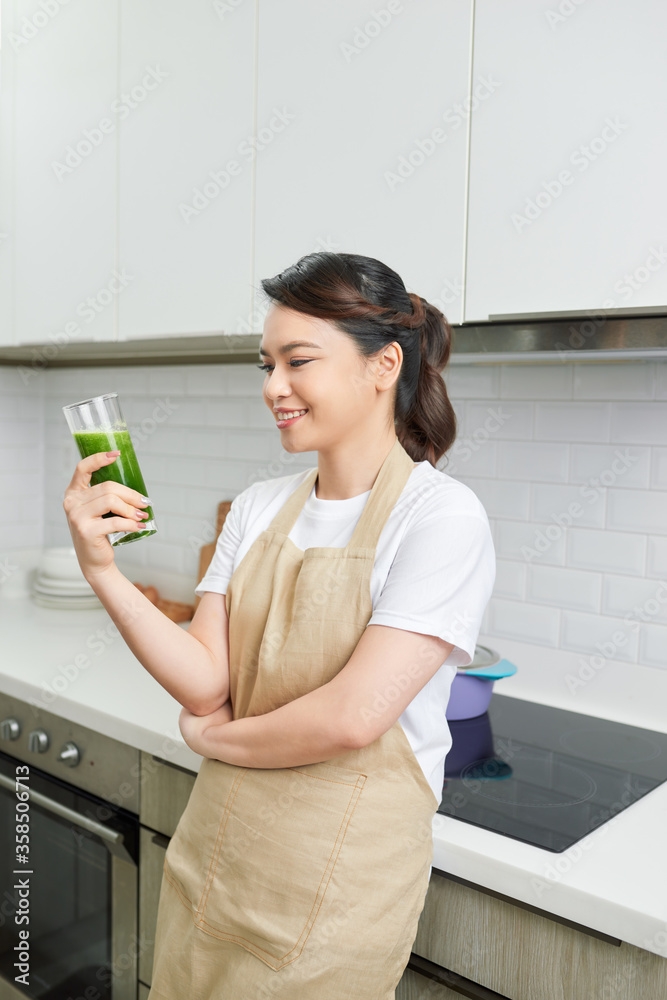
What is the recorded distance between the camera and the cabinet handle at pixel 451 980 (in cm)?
111

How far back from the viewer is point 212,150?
1748mm

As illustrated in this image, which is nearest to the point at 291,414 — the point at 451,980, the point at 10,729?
the point at 451,980

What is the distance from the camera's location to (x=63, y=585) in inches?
98.5

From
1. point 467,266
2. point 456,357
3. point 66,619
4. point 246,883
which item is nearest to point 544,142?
point 467,266

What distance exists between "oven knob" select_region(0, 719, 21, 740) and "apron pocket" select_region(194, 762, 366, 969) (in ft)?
2.97

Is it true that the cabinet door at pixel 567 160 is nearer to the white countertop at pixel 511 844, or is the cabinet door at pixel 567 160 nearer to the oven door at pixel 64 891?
Result: the white countertop at pixel 511 844

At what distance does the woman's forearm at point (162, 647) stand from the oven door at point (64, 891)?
22.3 inches

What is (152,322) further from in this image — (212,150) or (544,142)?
(544,142)

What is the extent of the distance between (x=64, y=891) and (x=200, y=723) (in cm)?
89

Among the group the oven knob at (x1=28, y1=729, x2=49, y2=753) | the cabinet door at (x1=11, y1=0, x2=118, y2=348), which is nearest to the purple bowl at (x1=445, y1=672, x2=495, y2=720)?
the oven knob at (x1=28, y1=729, x2=49, y2=753)

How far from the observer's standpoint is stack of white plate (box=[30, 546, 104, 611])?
249 cm

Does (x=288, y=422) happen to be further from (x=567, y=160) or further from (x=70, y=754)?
(x=70, y=754)

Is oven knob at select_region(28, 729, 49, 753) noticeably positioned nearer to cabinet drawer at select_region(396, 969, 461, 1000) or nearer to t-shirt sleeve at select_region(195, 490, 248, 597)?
t-shirt sleeve at select_region(195, 490, 248, 597)

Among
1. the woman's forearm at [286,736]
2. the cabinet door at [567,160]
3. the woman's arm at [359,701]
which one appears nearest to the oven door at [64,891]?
the woman's forearm at [286,736]
